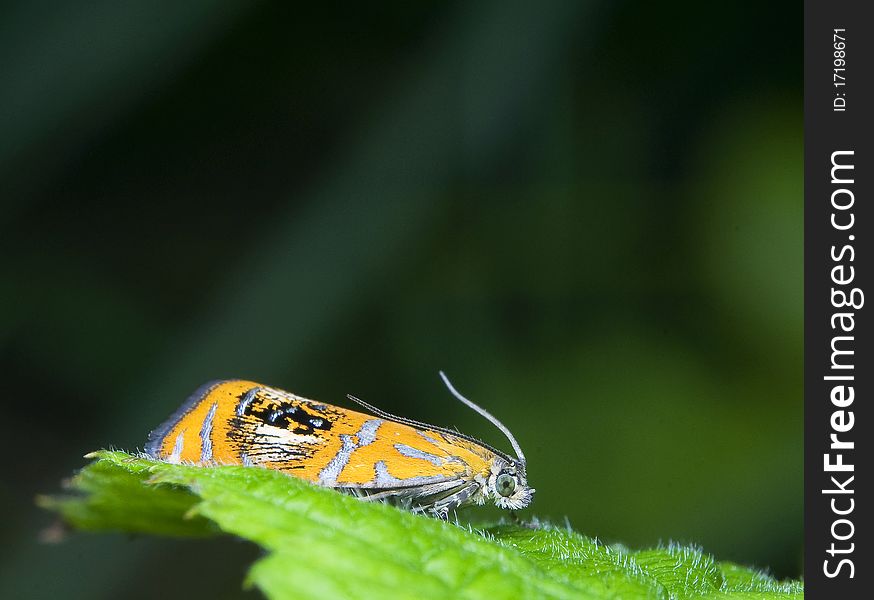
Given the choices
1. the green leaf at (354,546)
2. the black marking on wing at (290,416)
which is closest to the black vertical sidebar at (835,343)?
the green leaf at (354,546)

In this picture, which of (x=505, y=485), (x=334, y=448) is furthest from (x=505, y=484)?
(x=334, y=448)

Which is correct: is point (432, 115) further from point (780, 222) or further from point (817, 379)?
point (817, 379)

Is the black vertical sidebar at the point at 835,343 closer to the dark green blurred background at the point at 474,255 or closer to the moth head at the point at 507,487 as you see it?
A: the moth head at the point at 507,487

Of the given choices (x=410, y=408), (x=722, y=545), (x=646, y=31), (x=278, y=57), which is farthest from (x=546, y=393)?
(x=278, y=57)

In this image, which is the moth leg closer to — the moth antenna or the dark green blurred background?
the moth antenna

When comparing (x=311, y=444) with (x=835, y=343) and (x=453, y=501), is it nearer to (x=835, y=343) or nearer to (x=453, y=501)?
(x=453, y=501)

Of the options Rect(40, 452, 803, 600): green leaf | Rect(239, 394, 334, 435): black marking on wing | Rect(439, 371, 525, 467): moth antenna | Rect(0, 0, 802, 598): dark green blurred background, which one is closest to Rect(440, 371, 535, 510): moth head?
Rect(439, 371, 525, 467): moth antenna
